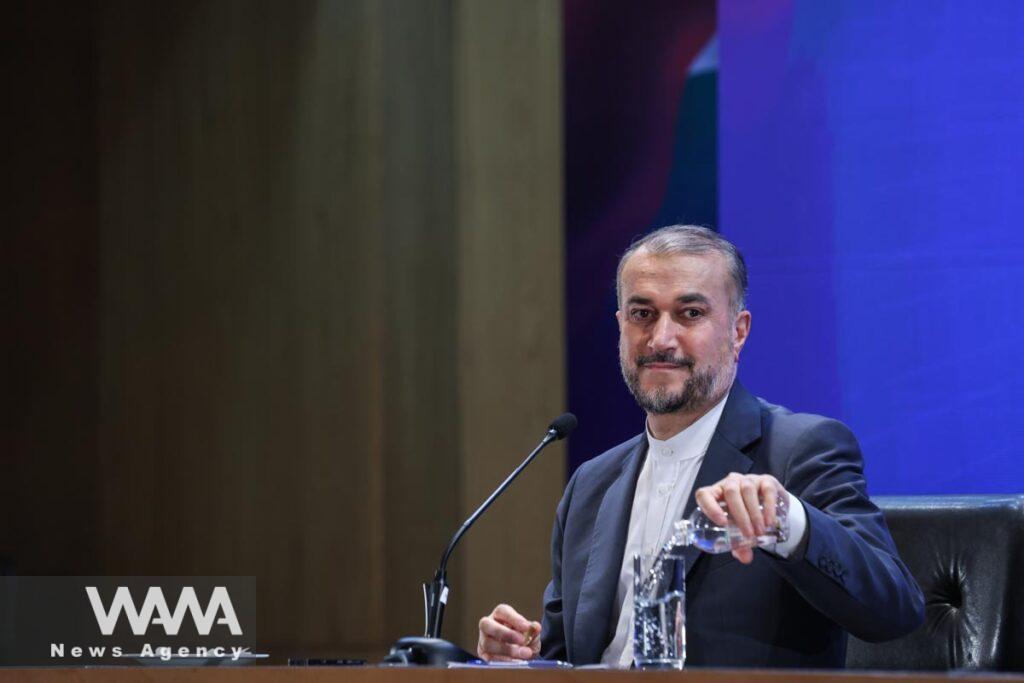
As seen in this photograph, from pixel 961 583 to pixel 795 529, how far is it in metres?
0.68

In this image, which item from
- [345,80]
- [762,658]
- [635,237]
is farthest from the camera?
[345,80]

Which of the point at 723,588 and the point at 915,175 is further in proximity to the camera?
the point at 915,175

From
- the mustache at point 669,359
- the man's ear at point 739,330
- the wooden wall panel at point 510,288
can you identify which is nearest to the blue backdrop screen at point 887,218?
the wooden wall panel at point 510,288

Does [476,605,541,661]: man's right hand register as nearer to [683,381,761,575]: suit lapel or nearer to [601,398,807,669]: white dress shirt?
[601,398,807,669]: white dress shirt

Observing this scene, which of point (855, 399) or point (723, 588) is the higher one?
point (855, 399)

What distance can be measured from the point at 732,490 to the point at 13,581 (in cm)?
291

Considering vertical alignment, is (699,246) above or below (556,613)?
above

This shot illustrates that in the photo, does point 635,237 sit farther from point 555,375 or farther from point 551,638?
point 551,638

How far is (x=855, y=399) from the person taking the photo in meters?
3.16

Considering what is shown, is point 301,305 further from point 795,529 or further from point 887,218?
point 795,529

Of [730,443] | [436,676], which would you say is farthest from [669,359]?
[436,676]

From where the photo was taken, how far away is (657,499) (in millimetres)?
2393

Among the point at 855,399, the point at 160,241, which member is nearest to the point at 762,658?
the point at 855,399

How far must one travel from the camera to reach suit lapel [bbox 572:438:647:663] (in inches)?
89.7
